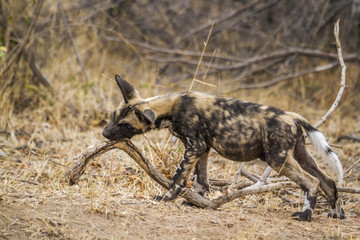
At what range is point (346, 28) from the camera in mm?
8828

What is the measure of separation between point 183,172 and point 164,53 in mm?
5695

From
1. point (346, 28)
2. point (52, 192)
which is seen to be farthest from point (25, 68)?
point (346, 28)

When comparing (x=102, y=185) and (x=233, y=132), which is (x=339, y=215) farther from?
(x=102, y=185)

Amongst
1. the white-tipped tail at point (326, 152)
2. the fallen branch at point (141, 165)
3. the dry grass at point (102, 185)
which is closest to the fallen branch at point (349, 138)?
the dry grass at point (102, 185)

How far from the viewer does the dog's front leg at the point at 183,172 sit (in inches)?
147

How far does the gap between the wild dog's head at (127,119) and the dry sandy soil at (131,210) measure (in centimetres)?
48

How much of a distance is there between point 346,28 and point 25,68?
6.34 metres

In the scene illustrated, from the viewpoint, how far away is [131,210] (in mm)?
3340

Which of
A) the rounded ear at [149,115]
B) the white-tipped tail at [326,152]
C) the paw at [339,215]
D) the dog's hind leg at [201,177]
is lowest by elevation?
the paw at [339,215]

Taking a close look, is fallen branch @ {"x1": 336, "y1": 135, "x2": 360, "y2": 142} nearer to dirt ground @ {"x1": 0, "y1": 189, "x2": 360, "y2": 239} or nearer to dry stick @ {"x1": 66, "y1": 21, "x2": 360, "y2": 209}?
dirt ground @ {"x1": 0, "y1": 189, "x2": 360, "y2": 239}

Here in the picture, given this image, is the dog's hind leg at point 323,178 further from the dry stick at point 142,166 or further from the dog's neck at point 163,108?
the dog's neck at point 163,108

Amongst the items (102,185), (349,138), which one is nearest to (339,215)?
(102,185)

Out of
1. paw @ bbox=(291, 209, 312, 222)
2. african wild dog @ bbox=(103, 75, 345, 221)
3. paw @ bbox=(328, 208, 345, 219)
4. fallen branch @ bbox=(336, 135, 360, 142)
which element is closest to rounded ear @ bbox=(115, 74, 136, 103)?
african wild dog @ bbox=(103, 75, 345, 221)

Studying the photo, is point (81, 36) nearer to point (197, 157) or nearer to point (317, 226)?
point (197, 157)
